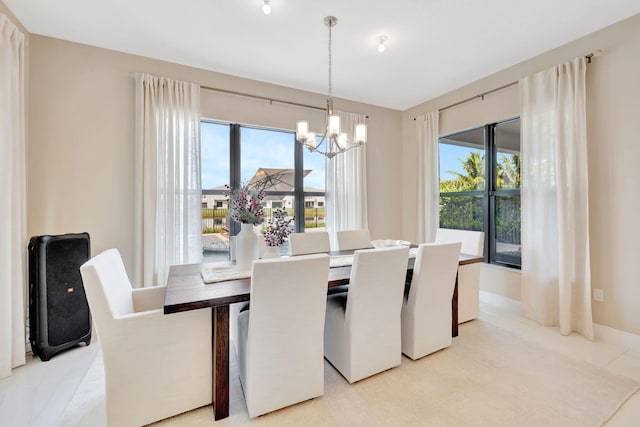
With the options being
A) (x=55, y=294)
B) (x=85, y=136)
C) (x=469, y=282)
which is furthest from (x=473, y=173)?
(x=55, y=294)

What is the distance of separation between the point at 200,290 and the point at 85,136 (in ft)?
7.44

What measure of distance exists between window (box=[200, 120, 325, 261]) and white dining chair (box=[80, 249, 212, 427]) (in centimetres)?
179

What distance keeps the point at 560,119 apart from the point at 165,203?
162 inches

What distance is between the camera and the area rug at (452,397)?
1596 mm

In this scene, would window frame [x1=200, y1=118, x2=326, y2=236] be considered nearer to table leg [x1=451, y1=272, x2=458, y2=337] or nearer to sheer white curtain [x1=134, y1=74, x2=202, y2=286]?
sheer white curtain [x1=134, y1=74, x2=202, y2=286]

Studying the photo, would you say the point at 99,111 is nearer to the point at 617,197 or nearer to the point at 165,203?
the point at 165,203

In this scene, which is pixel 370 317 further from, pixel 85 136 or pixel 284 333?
pixel 85 136

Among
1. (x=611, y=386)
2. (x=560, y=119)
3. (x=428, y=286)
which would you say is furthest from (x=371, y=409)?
(x=560, y=119)

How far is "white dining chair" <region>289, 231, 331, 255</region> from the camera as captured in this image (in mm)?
2855

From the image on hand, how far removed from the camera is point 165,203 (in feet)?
9.78

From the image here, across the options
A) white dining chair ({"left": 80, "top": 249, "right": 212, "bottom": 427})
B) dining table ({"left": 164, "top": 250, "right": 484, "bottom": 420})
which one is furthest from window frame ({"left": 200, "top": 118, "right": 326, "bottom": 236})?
white dining chair ({"left": 80, "top": 249, "right": 212, "bottom": 427})

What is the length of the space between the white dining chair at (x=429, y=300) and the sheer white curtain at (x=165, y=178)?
7.62 feet

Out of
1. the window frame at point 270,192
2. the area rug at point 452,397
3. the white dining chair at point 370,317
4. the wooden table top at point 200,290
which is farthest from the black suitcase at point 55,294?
the white dining chair at point 370,317

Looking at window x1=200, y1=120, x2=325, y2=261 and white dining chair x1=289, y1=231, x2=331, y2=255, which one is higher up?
window x1=200, y1=120, x2=325, y2=261
